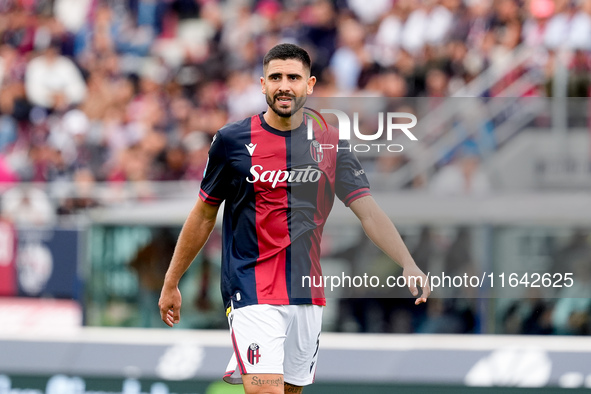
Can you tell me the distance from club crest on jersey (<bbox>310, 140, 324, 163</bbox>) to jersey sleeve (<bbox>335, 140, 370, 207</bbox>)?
0.11 m

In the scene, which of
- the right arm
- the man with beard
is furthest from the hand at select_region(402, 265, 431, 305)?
the right arm

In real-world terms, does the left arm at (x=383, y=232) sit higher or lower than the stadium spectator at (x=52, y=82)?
lower

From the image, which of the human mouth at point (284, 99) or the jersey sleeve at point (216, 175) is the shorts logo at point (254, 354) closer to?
the jersey sleeve at point (216, 175)

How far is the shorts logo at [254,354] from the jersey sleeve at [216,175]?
2.41ft

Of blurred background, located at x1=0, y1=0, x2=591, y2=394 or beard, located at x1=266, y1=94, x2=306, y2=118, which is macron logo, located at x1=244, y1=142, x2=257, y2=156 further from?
blurred background, located at x1=0, y1=0, x2=591, y2=394

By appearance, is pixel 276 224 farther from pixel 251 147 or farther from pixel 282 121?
pixel 282 121

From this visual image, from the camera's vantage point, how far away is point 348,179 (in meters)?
4.96

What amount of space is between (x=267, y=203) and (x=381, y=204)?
330cm

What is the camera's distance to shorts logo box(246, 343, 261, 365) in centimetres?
468

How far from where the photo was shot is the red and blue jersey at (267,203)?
4.80 metres

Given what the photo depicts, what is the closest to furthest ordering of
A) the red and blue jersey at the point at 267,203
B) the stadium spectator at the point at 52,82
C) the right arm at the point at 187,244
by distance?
the red and blue jersey at the point at 267,203 < the right arm at the point at 187,244 < the stadium spectator at the point at 52,82

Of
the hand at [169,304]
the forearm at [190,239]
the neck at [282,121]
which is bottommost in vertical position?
the hand at [169,304]

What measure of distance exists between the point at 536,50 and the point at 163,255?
4320 millimetres

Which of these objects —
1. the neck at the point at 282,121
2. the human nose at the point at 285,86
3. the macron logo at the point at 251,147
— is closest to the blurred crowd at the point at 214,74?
the neck at the point at 282,121
